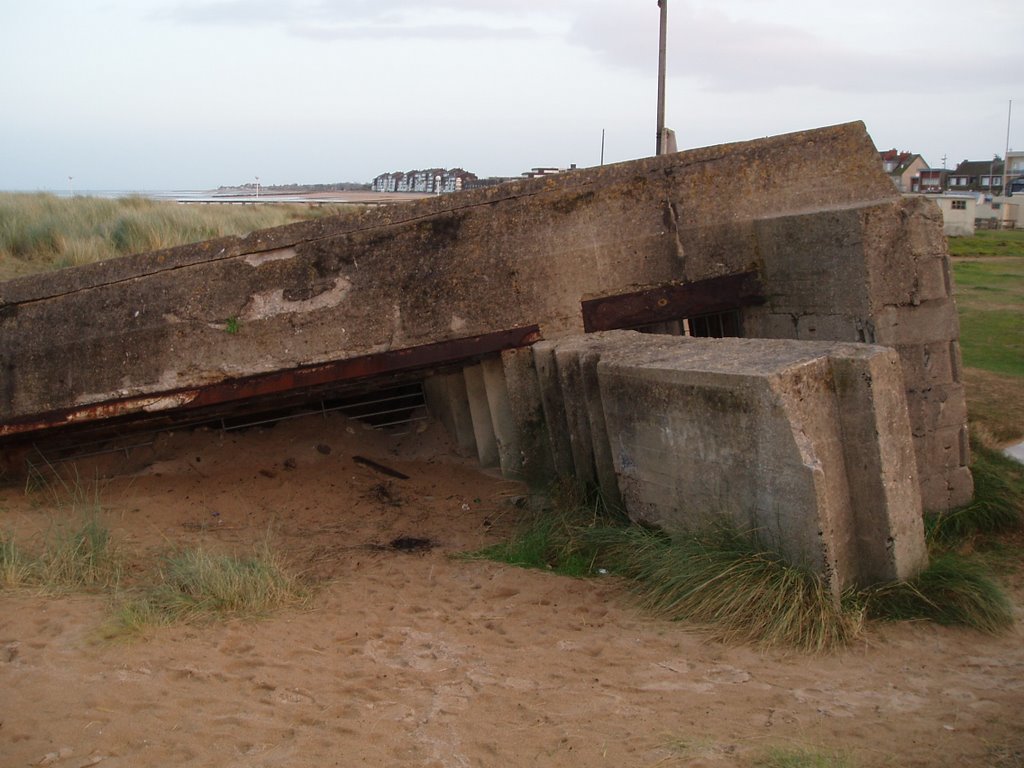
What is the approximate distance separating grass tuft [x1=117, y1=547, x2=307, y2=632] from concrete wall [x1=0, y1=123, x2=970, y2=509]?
5.78 ft

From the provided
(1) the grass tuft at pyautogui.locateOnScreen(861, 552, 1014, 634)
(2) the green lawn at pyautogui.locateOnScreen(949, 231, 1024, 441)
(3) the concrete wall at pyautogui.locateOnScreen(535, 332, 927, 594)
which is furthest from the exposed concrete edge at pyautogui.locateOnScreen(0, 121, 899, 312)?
(2) the green lawn at pyautogui.locateOnScreen(949, 231, 1024, 441)

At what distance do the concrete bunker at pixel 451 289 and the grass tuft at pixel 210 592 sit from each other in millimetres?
1755

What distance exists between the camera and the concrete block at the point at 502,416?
6547 millimetres

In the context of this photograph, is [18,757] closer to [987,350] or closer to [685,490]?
[685,490]

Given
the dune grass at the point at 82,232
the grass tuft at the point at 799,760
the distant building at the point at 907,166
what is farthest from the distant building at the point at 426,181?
the distant building at the point at 907,166

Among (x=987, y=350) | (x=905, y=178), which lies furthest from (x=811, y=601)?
(x=905, y=178)

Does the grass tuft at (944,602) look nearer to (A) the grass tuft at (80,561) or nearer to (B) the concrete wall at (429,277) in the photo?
(B) the concrete wall at (429,277)

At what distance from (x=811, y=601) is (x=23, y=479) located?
5.32 meters

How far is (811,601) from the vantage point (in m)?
4.26

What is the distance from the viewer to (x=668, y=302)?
21.0 ft

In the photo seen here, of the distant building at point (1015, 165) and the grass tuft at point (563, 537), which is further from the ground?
the distant building at point (1015, 165)

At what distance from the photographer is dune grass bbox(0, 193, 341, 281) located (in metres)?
11.6

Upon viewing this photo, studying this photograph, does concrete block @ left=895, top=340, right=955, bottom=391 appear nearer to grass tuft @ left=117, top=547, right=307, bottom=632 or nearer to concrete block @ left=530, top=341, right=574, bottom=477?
concrete block @ left=530, top=341, right=574, bottom=477

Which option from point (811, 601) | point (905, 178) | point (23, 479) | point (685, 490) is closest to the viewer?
point (811, 601)
